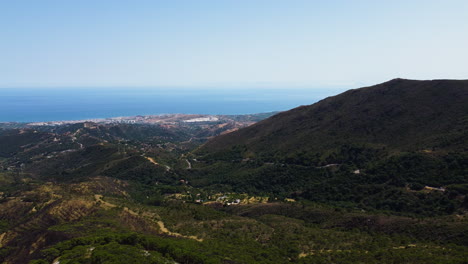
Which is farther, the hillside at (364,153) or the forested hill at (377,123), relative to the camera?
the forested hill at (377,123)

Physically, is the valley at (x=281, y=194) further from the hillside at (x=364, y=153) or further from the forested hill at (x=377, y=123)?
the forested hill at (x=377, y=123)

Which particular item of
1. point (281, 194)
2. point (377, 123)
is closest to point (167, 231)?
point (281, 194)

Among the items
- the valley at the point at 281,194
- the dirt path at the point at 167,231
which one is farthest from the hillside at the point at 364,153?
the dirt path at the point at 167,231

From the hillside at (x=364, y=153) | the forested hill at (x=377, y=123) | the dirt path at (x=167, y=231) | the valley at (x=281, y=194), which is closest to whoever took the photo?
the valley at (x=281, y=194)

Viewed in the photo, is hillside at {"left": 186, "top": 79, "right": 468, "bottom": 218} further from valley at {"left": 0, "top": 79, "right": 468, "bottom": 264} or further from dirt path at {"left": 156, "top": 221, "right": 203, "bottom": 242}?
dirt path at {"left": 156, "top": 221, "right": 203, "bottom": 242}

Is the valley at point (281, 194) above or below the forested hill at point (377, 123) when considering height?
below

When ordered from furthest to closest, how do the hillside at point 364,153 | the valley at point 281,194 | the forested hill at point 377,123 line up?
1. the forested hill at point 377,123
2. the hillside at point 364,153
3. the valley at point 281,194

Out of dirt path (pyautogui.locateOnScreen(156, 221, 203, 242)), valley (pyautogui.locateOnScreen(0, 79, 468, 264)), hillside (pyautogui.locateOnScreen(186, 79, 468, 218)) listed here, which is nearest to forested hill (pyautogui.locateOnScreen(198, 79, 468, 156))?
hillside (pyautogui.locateOnScreen(186, 79, 468, 218))

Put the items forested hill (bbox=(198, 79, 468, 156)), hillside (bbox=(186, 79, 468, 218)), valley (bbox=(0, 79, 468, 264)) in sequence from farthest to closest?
forested hill (bbox=(198, 79, 468, 156)) → hillside (bbox=(186, 79, 468, 218)) → valley (bbox=(0, 79, 468, 264))

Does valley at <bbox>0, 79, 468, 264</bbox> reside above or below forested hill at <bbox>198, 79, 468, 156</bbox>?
below
